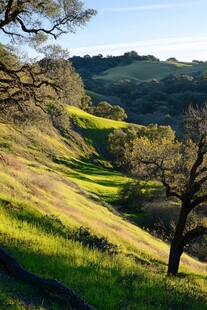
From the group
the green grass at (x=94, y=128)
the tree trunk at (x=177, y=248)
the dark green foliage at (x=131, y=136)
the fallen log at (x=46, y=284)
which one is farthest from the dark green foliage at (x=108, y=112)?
the fallen log at (x=46, y=284)

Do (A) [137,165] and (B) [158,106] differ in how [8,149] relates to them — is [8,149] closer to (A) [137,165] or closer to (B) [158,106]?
(A) [137,165]

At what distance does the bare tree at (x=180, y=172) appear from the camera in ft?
73.8

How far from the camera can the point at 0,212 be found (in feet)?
59.8

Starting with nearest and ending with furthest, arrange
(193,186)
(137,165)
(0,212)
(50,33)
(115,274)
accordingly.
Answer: (115,274) → (0,212) → (50,33) → (193,186) → (137,165)

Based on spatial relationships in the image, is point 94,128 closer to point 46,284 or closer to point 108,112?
point 108,112

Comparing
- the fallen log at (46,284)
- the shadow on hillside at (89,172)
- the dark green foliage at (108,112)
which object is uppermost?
the dark green foliage at (108,112)

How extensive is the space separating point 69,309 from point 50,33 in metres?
16.5

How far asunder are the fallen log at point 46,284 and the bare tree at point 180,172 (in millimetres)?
14305

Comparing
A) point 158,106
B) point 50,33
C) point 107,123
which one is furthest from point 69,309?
point 158,106

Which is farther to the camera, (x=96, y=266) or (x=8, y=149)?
(x=8, y=149)

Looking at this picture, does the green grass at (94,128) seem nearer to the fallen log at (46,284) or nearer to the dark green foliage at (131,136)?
the dark green foliage at (131,136)

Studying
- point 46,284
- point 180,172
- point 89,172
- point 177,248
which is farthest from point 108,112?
point 46,284

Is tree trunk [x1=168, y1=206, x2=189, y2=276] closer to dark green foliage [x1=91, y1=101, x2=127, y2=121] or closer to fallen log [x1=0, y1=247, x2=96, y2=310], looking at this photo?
fallen log [x1=0, y1=247, x2=96, y2=310]

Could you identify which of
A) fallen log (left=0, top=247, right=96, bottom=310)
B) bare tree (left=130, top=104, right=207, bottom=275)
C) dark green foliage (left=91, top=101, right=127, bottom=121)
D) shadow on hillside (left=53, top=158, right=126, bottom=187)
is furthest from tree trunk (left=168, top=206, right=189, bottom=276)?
dark green foliage (left=91, top=101, right=127, bottom=121)
